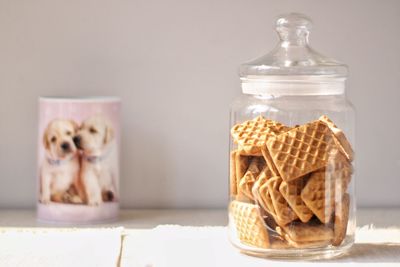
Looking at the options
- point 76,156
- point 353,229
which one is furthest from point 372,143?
point 76,156

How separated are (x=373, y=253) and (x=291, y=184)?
15cm

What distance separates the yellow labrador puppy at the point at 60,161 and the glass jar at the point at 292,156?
263 mm

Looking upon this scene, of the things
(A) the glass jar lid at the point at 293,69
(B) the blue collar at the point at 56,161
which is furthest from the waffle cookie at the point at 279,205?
(B) the blue collar at the point at 56,161

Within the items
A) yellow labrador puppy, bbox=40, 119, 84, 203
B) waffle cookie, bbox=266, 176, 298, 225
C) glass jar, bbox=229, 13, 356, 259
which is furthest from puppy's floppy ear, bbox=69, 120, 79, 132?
waffle cookie, bbox=266, 176, 298, 225

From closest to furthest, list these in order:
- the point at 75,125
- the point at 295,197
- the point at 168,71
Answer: the point at 295,197, the point at 75,125, the point at 168,71

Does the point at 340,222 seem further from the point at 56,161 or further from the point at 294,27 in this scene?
the point at 56,161

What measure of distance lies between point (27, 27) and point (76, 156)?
0.89 ft

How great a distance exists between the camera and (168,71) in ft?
4.79

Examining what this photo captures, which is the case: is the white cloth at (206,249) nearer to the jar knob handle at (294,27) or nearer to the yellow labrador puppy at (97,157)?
the yellow labrador puppy at (97,157)

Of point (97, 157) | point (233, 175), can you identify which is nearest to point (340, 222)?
point (233, 175)

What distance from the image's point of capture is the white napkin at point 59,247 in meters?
1.05

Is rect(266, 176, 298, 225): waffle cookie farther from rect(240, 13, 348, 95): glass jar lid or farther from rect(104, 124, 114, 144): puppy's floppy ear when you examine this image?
rect(104, 124, 114, 144): puppy's floppy ear

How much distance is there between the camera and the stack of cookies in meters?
1.06

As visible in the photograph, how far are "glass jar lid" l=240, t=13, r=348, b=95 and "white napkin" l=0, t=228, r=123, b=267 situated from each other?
27cm
